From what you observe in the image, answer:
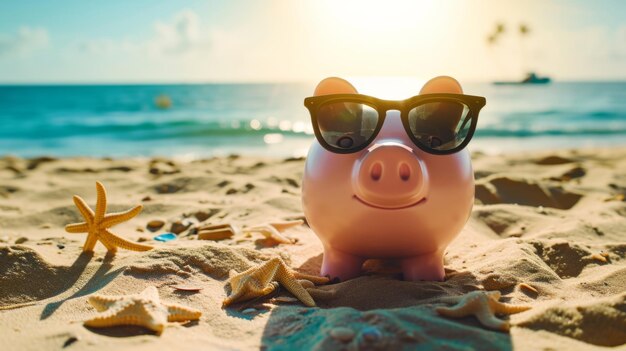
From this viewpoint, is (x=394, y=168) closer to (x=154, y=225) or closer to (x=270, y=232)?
(x=270, y=232)

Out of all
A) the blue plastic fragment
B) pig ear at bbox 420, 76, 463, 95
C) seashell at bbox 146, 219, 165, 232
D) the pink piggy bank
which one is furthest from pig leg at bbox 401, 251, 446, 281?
seashell at bbox 146, 219, 165, 232

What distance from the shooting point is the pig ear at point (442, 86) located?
114 inches

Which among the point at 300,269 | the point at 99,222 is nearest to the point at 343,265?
the point at 300,269

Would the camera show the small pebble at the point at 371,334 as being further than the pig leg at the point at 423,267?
No

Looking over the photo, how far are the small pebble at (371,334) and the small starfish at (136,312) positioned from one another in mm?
901

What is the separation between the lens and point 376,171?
8.75ft

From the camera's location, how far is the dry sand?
7.30 feet

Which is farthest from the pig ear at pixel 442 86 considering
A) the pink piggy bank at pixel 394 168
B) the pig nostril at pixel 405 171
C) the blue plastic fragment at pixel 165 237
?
the blue plastic fragment at pixel 165 237

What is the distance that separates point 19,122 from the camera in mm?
23547

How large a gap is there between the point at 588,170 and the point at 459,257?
4305 millimetres

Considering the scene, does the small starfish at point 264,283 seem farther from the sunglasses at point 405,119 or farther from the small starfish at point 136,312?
the sunglasses at point 405,119

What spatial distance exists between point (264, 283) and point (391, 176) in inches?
35.2

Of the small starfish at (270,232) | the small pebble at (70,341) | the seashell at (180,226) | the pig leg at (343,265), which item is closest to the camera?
the small pebble at (70,341)

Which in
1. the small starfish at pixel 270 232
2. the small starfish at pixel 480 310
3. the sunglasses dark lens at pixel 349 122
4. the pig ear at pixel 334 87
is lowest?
the small starfish at pixel 270 232
